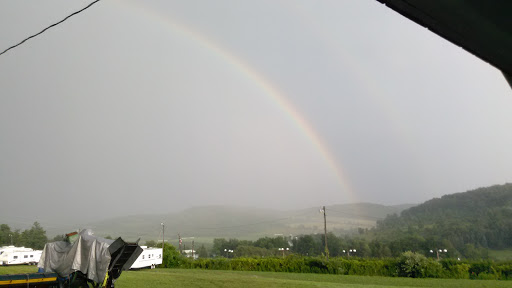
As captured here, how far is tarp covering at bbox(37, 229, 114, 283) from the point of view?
11883mm

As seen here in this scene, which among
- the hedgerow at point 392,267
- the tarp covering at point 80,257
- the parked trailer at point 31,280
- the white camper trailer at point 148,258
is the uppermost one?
the tarp covering at point 80,257

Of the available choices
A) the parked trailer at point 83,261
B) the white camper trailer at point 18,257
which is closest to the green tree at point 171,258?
the white camper trailer at point 18,257

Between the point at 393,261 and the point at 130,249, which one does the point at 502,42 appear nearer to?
the point at 130,249

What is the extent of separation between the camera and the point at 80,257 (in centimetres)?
1216

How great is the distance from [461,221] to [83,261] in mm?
171742

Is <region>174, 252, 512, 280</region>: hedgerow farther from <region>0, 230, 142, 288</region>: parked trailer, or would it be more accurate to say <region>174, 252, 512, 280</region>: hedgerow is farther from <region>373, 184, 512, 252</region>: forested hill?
<region>373, 184, 512, 252</region>: forested hill

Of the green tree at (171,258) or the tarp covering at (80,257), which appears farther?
the green tree at (171,258)

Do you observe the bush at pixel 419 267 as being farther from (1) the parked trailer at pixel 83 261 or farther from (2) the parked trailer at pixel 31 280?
(2) the parked trailer at pixel 31 280

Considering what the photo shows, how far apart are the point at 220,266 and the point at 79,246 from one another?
4127 cm

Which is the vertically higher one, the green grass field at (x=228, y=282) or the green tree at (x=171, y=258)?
the green grass field at (x=228, y=282)

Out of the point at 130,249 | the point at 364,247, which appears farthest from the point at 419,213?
the point at 130,249

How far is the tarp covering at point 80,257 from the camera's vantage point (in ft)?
39.0

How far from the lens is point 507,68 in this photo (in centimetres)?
282

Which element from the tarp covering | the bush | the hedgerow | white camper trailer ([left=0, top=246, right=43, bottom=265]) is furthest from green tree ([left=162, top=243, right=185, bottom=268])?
A: the tarp covering
